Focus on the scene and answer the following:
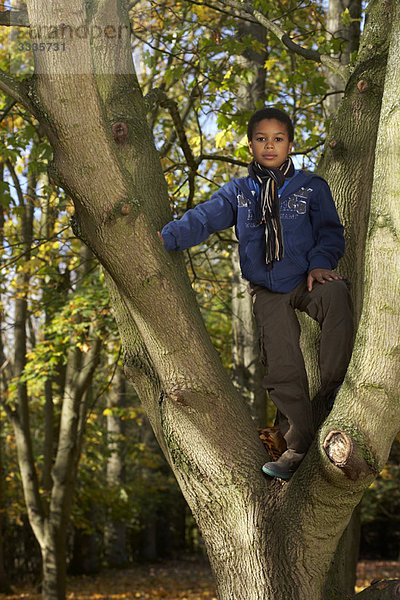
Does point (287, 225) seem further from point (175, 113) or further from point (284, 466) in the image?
point (175, 113)

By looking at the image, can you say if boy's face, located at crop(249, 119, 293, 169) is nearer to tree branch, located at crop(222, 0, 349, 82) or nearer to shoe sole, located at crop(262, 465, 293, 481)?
tree branch, located at crop(222, 0, 349, 82)

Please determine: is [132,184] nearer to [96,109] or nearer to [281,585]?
[96,109]

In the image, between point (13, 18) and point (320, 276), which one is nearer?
point (320, 276)

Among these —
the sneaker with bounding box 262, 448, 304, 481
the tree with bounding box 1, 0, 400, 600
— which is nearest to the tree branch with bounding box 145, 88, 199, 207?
the tree with bounding box 1, 0, 400, 600

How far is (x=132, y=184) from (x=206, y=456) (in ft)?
3.56

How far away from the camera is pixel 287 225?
2939 mm

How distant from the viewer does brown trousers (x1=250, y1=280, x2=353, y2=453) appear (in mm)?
2697

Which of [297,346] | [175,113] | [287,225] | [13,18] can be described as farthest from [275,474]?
[175,113]

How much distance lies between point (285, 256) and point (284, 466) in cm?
89

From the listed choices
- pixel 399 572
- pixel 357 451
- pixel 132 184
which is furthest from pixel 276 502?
pixel 399 572

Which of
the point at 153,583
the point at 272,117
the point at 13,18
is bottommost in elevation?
the point at 153,583

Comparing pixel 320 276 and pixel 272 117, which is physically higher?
pixel 272 117

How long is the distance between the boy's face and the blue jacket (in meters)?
0.11

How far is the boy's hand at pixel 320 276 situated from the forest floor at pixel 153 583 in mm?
8238
